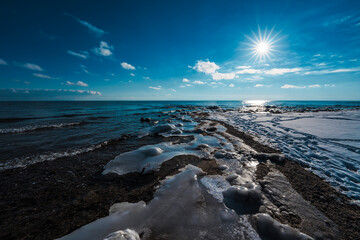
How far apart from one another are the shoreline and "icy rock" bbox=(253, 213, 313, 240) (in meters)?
0.27

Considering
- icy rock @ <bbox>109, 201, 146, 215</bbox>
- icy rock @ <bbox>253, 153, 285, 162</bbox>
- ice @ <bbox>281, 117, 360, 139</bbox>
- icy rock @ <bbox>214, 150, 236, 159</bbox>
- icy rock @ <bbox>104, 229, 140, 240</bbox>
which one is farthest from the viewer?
ice @ <bbox>281, 117, 360, 139</bbox>

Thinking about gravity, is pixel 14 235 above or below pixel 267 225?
below

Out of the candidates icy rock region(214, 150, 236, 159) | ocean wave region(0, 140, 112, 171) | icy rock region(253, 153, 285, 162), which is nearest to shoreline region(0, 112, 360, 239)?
icy rock region(253, 153, 285, 162)

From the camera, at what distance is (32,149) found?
593 cm

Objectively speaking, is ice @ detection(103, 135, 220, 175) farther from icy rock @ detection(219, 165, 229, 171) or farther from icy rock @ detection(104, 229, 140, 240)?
icy rock @ detection(104, 229, 140, 240)

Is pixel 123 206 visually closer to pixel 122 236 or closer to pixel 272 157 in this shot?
pixel 122 236

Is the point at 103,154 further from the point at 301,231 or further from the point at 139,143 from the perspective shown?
the point at 301,231

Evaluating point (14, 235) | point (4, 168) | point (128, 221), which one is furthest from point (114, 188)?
point (4, 168)

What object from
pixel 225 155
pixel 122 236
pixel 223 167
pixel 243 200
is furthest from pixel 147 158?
pixel 243 200

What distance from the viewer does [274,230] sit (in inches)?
81.3

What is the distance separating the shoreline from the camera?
227 centimetres

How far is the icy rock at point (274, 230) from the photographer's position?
6.43 ft

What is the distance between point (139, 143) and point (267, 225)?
612cm

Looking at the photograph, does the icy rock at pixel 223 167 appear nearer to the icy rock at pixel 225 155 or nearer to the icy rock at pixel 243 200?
the icy rock at pixel 225 155
